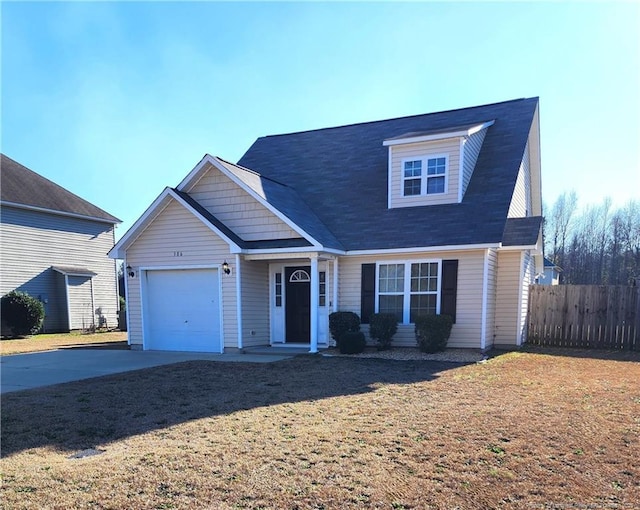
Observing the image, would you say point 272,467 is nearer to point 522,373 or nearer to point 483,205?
point 522,373

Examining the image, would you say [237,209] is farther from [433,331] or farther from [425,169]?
[433,331]

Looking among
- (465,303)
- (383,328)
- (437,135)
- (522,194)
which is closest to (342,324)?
(383,328)

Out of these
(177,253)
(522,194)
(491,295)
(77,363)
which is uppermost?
(522,194)

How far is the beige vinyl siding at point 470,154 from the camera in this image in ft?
39.6

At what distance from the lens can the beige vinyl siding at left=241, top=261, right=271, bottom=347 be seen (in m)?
11.4

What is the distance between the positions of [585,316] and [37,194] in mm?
23195

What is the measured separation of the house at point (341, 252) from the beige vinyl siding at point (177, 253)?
0.03 m

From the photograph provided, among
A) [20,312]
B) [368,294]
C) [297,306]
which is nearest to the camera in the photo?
[368,294]

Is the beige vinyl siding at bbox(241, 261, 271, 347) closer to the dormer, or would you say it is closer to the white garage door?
the white garage door

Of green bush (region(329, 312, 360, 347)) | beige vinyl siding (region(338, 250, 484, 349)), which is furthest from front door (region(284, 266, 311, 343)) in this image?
beige vinyl siding (region(338, 250, 484, 349))

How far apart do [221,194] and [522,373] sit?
8.95m

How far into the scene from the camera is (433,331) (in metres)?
10.3

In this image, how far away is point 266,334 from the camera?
12.3 metres

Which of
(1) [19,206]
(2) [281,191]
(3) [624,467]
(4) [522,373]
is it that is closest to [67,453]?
(3) [624,467]
